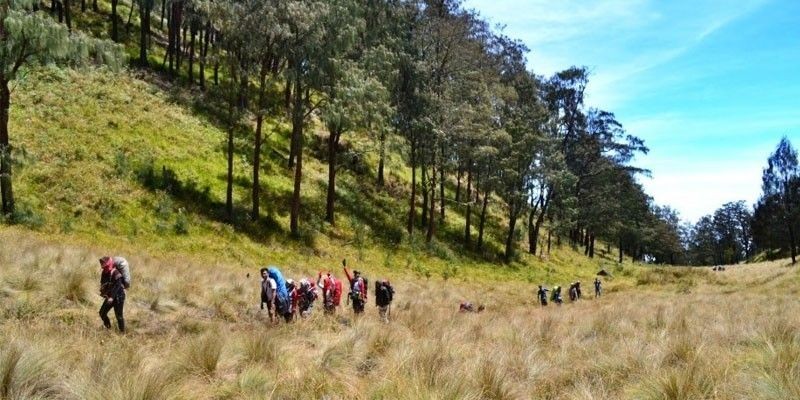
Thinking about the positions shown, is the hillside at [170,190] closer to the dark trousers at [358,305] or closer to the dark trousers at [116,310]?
the dark trousers at [358,305]

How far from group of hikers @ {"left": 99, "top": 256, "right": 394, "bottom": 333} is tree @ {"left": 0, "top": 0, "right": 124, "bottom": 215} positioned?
397 inches

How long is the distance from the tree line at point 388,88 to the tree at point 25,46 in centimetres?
5

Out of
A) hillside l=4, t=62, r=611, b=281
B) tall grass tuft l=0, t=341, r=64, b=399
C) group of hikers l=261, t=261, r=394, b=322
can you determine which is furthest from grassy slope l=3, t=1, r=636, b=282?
tall grass tuft l=0, t=341, r=64, b=399

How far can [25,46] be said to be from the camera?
1948cm

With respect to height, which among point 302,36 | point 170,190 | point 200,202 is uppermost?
point 302,36

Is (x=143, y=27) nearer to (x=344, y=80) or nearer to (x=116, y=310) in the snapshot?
(x=344, y=80)

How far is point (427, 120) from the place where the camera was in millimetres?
35562

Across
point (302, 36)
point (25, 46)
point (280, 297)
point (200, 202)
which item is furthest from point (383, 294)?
point (302, 36)

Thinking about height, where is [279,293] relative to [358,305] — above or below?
above

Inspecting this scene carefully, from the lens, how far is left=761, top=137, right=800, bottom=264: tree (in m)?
63.1

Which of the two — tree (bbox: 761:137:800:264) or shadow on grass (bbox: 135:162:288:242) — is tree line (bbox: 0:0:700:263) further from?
tree (bbox: 761:137:800:264)

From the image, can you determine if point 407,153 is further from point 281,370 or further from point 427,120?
point 281,370

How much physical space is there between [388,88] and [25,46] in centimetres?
2035

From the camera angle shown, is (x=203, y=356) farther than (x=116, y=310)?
No
